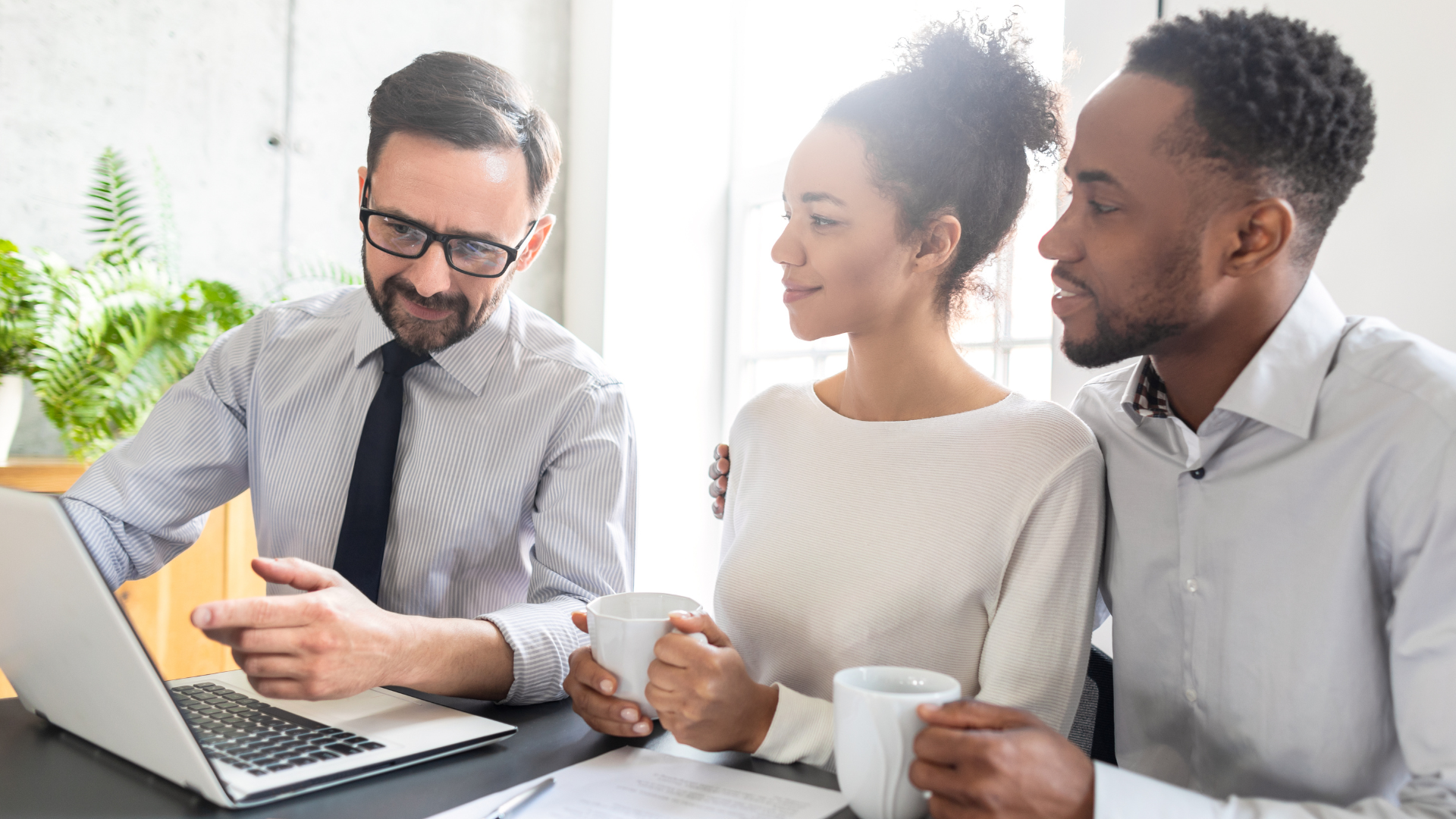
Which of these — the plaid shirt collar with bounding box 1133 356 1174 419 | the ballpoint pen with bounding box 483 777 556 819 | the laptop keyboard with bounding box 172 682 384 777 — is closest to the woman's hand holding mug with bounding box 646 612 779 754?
the ballpoint pen with bounding box 483 777 556 819

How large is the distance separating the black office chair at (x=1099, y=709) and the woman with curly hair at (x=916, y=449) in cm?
14

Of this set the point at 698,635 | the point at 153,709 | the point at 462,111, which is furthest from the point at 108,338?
the point at 698,635

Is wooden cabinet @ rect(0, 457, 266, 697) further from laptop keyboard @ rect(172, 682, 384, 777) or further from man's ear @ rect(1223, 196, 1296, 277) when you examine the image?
man's ear @ rect(1223, 196, 1296, 277)

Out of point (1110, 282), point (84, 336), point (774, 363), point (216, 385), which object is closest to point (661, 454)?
point (774, 363)

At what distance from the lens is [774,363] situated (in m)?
3.30

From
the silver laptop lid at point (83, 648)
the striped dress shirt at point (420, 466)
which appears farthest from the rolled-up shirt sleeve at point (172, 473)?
the silver laptop lid at point (83, 648)

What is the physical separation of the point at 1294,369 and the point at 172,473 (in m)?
1.49

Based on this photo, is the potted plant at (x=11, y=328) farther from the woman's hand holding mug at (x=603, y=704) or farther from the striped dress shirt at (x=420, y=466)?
the woman's hand holding mug at (x=603, y=704)

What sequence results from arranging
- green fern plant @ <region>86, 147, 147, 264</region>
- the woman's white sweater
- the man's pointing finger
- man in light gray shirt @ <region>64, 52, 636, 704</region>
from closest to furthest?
the man's pointing finger, the woman's white sweater, man in light gray shirt @ <region>64, 52, 636, 704</region>, green fern plant @ <region>86, 147, 147, 264</region>

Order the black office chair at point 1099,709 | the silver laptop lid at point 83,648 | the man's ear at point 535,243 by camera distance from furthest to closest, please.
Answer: the man's ear at point 535,243 < the black office chair at point 1099,709 < the silver laptop lid at point 83,648

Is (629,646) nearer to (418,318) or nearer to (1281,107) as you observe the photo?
(418,318)

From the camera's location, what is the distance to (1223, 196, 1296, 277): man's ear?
3.02 ft

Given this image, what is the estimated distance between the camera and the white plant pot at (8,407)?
2096 mm

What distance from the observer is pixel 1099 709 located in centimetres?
113
